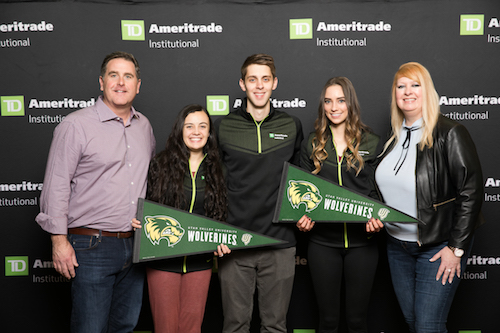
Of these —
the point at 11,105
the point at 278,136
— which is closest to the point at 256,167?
the point at 278,136

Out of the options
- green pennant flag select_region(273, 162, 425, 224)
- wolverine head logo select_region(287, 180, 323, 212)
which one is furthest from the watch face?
wolverine head logo select_region(287, 180, 323, 212)

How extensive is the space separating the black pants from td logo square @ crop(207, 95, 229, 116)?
118cm

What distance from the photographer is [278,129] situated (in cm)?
198

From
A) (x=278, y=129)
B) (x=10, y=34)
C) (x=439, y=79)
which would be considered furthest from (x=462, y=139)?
(x=10, y=34)

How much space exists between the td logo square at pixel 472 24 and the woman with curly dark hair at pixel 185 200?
1931 mm

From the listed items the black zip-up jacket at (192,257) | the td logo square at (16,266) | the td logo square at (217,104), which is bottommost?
the td logo square at (16,266)

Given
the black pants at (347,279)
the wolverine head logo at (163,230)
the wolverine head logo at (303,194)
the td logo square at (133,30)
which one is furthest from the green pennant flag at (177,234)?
the td logo square at (133,30)

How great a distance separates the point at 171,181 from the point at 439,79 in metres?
1.97

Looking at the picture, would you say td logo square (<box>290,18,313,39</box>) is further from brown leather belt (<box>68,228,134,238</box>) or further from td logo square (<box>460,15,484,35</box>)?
brown leather belt (<box>68,228,134,238</box>)

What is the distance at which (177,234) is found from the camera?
5.66ft

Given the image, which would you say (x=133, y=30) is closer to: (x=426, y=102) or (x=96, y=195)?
(x=96, y=195)

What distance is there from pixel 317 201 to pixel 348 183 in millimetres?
205

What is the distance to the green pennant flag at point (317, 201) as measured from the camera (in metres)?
1.77

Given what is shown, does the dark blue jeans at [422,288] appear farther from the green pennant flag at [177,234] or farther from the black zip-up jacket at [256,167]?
the green pennant flag at [177,234]
